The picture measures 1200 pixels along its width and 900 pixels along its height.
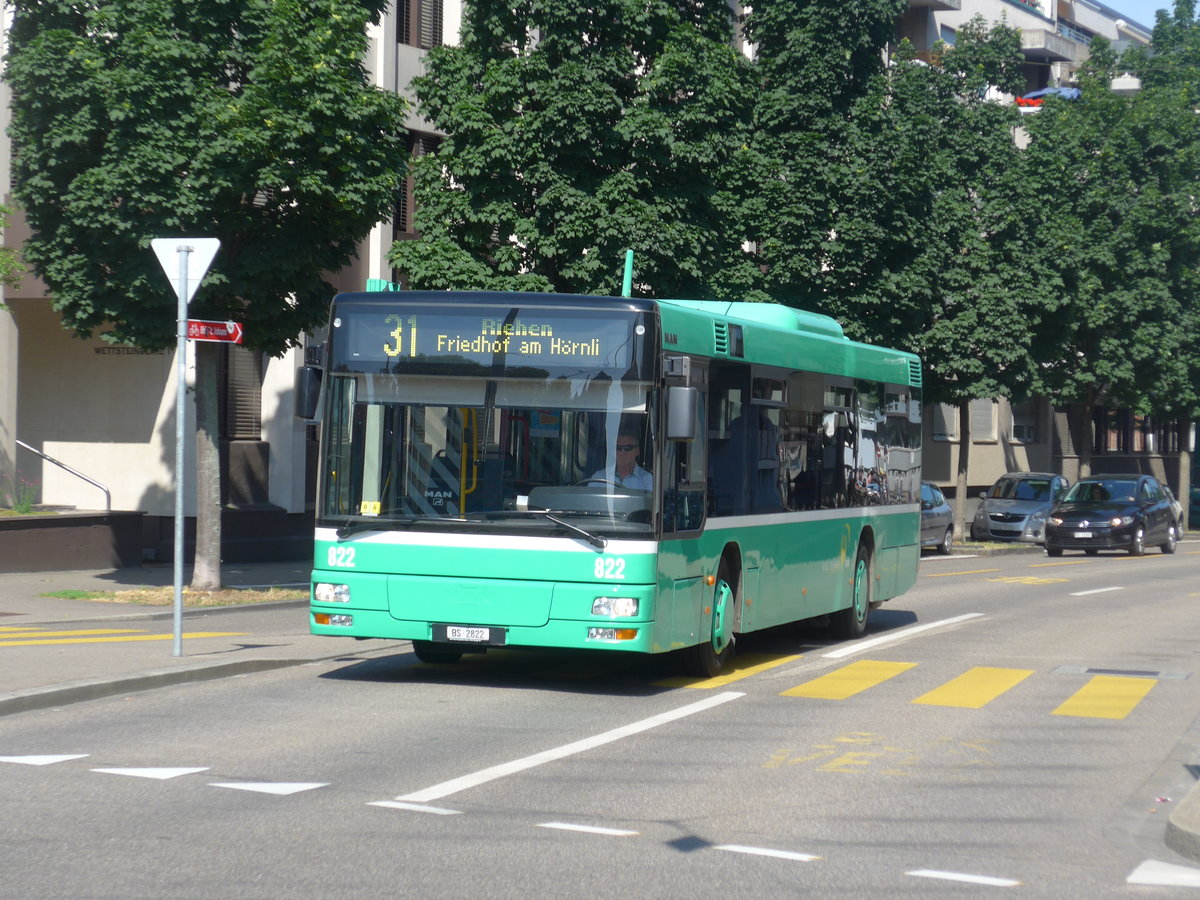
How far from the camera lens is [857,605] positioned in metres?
16.4

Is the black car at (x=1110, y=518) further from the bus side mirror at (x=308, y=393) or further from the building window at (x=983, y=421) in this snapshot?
the bus side mirror at (x=308, y=393)

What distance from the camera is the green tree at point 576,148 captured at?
22.7 m

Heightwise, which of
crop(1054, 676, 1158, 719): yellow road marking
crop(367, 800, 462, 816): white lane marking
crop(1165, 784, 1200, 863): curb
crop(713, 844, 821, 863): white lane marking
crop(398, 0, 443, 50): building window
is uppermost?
crop(398, 0, 443, 50): building window

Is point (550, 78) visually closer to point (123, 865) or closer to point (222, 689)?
point (222, 689)

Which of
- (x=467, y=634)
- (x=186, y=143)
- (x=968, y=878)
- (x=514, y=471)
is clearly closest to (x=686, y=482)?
(x=514, y=471)

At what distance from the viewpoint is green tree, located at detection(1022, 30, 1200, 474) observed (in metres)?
46.0

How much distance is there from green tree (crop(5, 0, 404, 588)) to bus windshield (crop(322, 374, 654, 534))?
6996mm

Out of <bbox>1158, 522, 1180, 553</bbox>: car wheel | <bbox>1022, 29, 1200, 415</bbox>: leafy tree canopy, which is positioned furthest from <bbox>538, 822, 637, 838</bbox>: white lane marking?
<bbox>1022, 29, 1200, 415</bbox>: leafy tree canopy

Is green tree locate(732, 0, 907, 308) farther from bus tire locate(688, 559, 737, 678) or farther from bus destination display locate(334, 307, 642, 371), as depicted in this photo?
bus destination display locate(334, 307, 642, 371)

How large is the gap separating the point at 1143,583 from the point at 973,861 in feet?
69.2

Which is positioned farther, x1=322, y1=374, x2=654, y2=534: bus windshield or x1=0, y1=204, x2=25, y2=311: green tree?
x1=0, y1=204, x2=25, y2=311: green tree

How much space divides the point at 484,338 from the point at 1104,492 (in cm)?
2924

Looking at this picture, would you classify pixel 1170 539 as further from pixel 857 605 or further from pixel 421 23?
pixel 857 605

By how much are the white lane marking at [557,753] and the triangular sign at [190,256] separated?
497 centimetres
